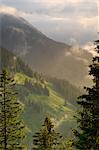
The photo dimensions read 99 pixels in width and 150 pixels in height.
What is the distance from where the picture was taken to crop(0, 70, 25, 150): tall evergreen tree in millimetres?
41312

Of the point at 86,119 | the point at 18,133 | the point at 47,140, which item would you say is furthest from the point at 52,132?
the point at 86,119

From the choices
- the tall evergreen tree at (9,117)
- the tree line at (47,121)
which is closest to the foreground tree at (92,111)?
the tree line at (47,121)

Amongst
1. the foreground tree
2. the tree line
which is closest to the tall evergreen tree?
the tree line

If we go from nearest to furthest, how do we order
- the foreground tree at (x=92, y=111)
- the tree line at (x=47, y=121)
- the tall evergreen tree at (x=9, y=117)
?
the foreground tree at (x=92, y=111) < the tree line at (x=47, y=121) < the tall evergreen tree at (x=9, y=117)

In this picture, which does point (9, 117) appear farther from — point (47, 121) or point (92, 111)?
point (92, 111)

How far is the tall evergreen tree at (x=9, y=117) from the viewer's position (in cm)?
4131

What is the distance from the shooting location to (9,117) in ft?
136

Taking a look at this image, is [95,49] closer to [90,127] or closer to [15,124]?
[90,127]

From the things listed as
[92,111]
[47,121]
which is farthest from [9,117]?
[92,111]

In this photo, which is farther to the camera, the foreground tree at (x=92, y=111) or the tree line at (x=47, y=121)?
the tree line at (x=47, y=121)

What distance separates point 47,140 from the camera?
49.0 metres

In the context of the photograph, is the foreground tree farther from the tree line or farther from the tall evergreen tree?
the tall evergreen tree

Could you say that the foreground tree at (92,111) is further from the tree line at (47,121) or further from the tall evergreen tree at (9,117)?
the tall evergreen tree at (9,117)

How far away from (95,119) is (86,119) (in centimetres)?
111
